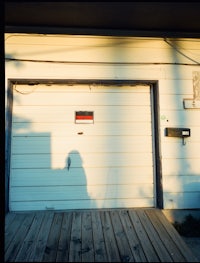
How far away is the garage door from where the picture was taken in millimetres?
4312

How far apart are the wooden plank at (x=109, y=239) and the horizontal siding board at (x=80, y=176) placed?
0.63 m

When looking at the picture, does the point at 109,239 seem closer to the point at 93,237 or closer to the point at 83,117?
the point at 93,237

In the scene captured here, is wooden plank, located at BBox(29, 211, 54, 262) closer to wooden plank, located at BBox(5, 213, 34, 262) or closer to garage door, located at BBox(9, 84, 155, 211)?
wooden plank, located at BBox(5, 213, 34, 262)

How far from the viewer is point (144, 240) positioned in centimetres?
320

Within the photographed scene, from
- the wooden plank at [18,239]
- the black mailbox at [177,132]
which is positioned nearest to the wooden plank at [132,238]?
the wooden plank at [18,239]

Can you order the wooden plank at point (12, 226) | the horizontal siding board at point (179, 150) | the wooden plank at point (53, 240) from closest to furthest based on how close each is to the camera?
the wooden plank at point (53, 240)
the wooden plank at point (12, 226)
the horizontal siding board at point (179, 150)

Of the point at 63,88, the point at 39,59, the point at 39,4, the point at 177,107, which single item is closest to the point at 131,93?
the point at 177,107

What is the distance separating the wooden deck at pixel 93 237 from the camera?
2850 millimetres

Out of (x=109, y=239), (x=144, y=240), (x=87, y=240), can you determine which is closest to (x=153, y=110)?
(x=144, y=240)

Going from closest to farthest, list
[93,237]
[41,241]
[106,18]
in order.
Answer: [41,241]
[93,237]
[106,18]

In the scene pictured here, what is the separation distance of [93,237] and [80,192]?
45.0 inches

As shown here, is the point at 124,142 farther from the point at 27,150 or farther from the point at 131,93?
the point at 27,150

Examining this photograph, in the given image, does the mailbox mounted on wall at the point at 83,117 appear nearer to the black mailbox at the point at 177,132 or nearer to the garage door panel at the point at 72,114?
the garage door panel at the point at 72,114

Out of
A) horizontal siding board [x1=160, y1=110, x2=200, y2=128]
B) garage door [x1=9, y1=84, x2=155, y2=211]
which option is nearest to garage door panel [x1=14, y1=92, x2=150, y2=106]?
garage door [x1=9, y1=84, x2=155, y2=211]
